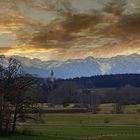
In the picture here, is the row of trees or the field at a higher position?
the row of trees

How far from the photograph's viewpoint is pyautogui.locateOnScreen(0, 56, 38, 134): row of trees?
84812mm

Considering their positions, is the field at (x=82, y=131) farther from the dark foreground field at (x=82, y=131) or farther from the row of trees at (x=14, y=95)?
the row of trees at (x=14, y=95)

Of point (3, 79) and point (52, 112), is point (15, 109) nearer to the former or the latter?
point (3, 79)

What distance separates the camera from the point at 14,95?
8544 centimetres

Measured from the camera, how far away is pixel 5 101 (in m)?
86.2

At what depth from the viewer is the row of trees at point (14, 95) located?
84812 millimetres

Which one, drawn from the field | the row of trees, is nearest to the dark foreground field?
the field

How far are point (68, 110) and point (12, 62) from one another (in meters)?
93.9

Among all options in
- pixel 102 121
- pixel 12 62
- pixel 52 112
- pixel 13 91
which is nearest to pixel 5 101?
pixel 13 91

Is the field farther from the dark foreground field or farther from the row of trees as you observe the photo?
the row of trees

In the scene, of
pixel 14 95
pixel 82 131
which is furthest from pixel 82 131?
pixel 14 95

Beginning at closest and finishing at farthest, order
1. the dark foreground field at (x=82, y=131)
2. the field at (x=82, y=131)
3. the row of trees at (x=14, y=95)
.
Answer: the dark foreground field at (x=82, y=131) → the field at (x=82, y=131) → the row of trees at (x=14, y=95)

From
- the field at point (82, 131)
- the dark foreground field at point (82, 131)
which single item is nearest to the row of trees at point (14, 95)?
the field at point (82, 131)

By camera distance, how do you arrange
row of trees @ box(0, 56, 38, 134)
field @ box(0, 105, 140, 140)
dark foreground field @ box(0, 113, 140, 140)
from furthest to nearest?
row of trees @ box(0, 56, 38, 134), field @ box(0, 105, 140, 140), dark foreground field @ box(0, 113, 140, 140)
